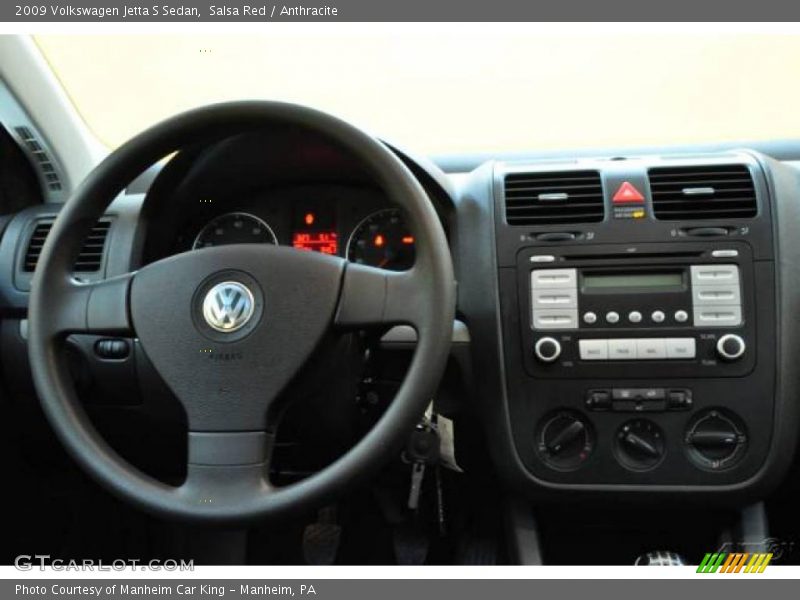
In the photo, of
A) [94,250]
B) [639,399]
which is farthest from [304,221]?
[639,399]

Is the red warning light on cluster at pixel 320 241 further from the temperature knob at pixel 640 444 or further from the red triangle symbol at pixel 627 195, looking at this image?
the temperature knob at pixel 640 444

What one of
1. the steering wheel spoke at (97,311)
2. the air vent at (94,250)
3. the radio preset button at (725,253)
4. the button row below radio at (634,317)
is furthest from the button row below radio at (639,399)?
the air vent at (94,250)

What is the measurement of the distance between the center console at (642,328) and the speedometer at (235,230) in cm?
50

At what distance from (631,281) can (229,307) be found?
0.73 m

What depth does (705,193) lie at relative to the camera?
4.47ft

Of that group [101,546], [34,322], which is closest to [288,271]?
[34,322]

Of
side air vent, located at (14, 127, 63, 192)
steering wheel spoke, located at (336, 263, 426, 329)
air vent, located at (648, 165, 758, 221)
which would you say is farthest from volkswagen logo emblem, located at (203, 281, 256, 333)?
side air vent, located at (14, 127, 63, 192)

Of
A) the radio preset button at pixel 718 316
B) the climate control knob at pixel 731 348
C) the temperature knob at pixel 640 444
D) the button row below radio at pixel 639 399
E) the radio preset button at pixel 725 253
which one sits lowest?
the temperature knob at pixel 640 444

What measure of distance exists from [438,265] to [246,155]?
1.82 ft

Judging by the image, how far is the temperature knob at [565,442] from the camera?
137 cm

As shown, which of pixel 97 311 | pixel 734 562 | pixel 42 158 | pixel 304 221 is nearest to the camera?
pixel 97 311

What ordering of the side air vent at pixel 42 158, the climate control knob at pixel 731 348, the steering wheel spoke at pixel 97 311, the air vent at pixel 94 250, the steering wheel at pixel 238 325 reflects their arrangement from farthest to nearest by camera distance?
the side air vent at pixel 42 158 → the air vent at pixel 94 250 → the climate control knob at pixel 731 348 → the steering wheel spoke at pixel 97 311 → the steering wheel at pixel 238 325

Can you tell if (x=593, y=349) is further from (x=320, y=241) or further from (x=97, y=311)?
(x=97, y=311)

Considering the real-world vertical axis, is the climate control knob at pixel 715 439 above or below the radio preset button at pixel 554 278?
below
